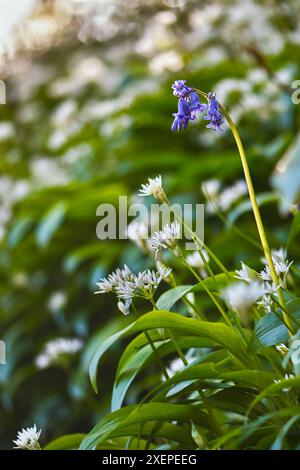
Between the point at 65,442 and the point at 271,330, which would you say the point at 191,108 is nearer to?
the point at 271,330

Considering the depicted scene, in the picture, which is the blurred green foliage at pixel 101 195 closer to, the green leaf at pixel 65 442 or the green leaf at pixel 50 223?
the green leaf at pixel 50 223

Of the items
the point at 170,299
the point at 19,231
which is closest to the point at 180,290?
the point at 170,299

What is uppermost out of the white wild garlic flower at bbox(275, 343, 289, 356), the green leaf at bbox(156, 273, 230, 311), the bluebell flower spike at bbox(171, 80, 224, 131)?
the bluebell flower spike at bbox(171, 80, 224, 131)

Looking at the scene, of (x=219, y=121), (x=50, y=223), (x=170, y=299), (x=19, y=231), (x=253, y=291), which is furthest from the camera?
(x=19, y=231)

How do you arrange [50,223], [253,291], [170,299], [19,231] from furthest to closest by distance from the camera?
1. [19,231]
2. [50,223]
3. [170,299]
4. [253,291]

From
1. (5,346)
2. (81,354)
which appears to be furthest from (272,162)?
(5,346)

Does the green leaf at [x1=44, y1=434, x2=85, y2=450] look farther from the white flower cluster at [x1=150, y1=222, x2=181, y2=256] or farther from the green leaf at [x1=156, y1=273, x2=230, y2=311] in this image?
the white flower cluster at [x1=150, y1=222, x2=181, y2=256]

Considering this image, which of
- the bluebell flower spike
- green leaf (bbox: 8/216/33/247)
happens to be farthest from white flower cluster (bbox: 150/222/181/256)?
green leaf (bbox: 8/216/33/247)

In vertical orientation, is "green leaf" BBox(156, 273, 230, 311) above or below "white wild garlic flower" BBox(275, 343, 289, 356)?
above

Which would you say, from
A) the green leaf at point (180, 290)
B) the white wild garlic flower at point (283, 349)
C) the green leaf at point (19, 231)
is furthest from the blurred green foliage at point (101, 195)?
the white wild garlic flower at point (283, 349)

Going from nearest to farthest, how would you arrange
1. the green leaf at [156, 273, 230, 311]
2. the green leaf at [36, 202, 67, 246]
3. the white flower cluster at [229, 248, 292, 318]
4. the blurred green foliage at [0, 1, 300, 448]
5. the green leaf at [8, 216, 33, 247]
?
1. the white flower cluster at [229, 248, 292, 318]
2. the green leaf at [156, 273, 230, 311]
3. the blurred green foliage at [0, 1, 300, 448]
4. the green leaf at [36, 202, 67, 246]
5. the green leaf at [8, 216, 33, 247]

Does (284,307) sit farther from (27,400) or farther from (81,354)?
(27,400)

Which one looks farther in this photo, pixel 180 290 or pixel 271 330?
pixel 180 290

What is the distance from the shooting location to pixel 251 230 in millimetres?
2588
